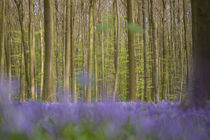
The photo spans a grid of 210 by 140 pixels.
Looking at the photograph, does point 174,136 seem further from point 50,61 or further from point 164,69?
point 164,69

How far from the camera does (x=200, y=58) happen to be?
4.12 meters

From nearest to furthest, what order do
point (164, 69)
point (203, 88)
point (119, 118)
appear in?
point (119, 118) → point (203, 88) → point (164, 69)

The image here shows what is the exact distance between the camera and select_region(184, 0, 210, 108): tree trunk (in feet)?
12.9

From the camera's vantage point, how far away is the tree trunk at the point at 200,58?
12.9ft

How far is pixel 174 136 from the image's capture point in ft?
4.90

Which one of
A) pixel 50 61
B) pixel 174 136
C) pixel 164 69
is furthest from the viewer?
pixel 164 69

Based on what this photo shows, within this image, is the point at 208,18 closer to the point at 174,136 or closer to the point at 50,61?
the point at 174,136

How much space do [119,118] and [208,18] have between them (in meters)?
3.19

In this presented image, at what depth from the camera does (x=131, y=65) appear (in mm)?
11117

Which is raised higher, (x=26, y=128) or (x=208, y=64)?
(x=208, y=64)

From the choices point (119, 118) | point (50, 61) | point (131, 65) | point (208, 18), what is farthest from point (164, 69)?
point (119, 118)

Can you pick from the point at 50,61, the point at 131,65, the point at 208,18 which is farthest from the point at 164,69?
the point at 208,18

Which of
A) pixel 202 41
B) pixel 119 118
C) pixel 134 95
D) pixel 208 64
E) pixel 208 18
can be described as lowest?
pixel 134 95

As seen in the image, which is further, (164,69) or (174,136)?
(164,69)
